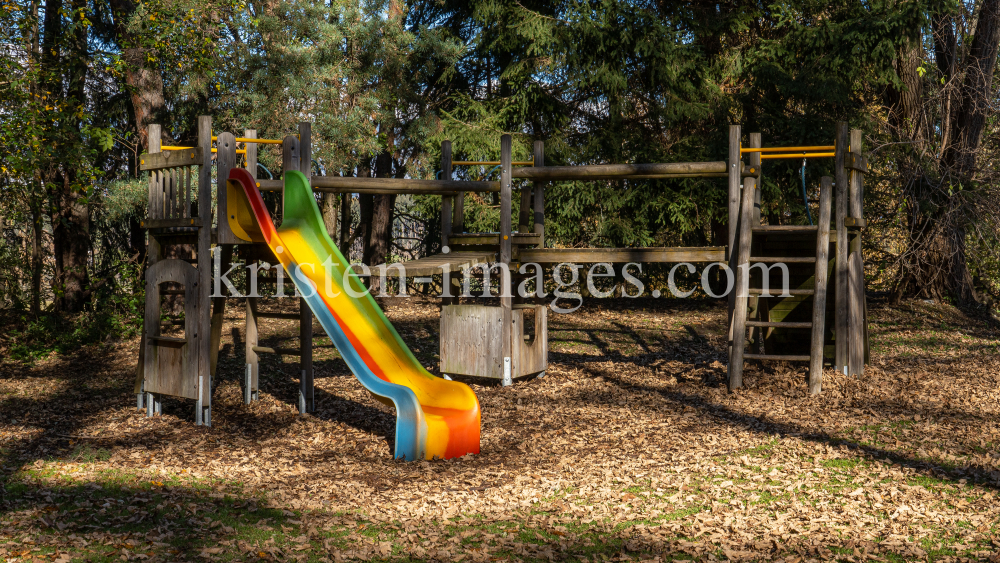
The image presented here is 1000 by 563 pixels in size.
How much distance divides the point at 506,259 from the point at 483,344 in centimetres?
102

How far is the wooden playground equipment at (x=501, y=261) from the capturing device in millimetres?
7035

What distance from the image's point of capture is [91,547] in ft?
12.9

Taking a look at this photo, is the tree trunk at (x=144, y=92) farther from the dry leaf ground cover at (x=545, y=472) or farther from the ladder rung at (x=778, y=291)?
the ladder rung at (x=778, y=291)

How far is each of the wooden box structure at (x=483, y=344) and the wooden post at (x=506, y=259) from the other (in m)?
0.01

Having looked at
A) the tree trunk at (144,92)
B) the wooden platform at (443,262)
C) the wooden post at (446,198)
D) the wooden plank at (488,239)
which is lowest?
the wooden platform at (443,262)

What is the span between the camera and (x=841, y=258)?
817 cm

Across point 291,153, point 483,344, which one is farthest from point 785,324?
point 291,153

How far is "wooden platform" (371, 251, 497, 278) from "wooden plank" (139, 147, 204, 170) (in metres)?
1.87

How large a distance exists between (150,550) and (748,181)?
6517 mm

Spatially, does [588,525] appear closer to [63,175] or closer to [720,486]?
[720,486]

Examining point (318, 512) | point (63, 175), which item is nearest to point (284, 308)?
point (63, 175)

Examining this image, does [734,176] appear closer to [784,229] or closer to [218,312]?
[784,229]

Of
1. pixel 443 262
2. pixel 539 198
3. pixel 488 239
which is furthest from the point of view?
pixel 539 198

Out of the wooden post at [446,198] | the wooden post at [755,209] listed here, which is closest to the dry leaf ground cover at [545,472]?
the wooden post at [755,209]
